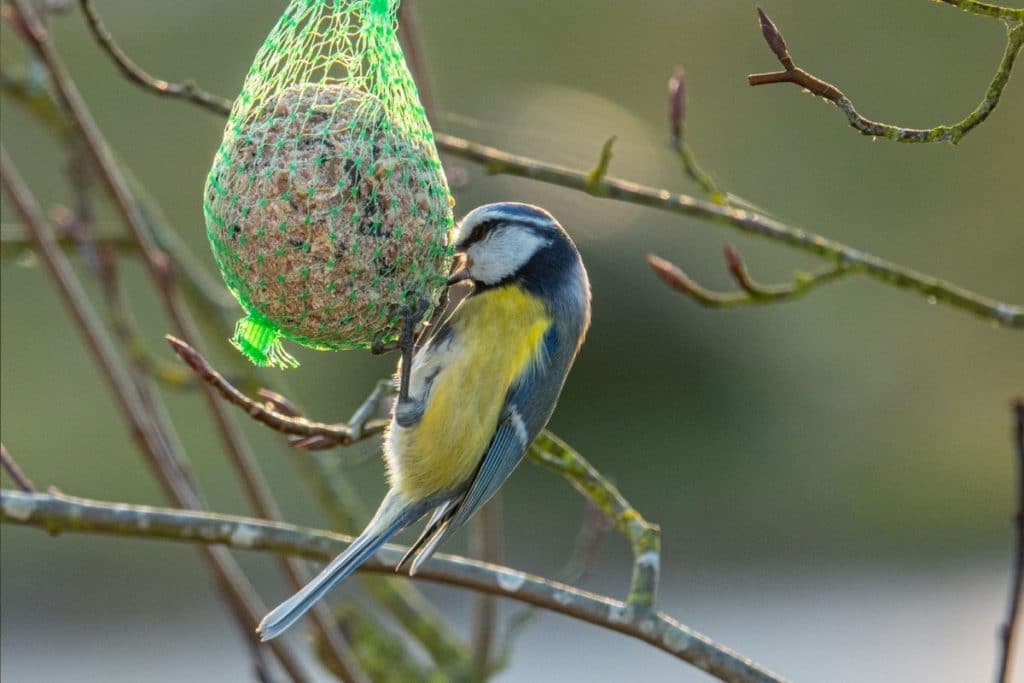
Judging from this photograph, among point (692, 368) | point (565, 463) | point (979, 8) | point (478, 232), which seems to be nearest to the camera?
point (979, 8)

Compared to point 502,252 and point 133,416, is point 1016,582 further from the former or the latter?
point 133,416

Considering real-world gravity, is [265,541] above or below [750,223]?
below

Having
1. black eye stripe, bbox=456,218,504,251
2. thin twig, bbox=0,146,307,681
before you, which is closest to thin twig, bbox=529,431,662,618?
black eye stripe, bbox=456,218,504,251

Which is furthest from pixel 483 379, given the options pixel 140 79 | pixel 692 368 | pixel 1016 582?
pixel 692 368

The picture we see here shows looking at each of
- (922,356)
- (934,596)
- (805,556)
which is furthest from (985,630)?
(922,356)

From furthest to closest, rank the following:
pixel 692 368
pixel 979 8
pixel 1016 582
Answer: pixel 692 368 → pixel 1016 582 → pixel 979 8

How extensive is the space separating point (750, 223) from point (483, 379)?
2.20 feet

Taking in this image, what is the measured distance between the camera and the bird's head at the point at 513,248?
268 centimetres

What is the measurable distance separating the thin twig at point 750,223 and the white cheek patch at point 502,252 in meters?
0.19

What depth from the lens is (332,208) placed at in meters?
2.32

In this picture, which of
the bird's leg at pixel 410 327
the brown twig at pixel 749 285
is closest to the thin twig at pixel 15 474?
the bird's leg at pixel 410 327

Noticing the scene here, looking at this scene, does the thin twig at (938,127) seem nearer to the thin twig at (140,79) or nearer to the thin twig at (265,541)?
the thin twig at (265,541)

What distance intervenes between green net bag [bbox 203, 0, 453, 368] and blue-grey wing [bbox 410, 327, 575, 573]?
0.38 metres

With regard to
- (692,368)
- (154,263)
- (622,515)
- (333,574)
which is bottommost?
(692,368)
